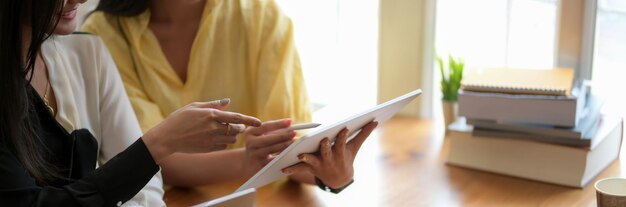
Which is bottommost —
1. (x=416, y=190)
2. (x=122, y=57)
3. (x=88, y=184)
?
(x=416, y=190)


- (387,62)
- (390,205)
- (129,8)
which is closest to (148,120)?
(129,8)

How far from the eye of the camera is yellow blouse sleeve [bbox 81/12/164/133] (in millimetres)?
1408

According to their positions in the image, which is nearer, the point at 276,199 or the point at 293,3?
the point at 276,199

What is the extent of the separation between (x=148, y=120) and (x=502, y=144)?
626 millimetres

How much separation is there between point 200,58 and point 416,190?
0.46 m

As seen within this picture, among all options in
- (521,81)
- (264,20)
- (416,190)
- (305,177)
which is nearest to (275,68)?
(264,20)

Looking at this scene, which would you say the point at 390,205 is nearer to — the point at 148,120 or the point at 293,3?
the point at 148,120

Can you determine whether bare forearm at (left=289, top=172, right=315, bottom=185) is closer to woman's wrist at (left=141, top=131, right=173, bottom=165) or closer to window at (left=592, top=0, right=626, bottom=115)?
woman's wrist at (left=141, top=131, right=173, bottom=165)

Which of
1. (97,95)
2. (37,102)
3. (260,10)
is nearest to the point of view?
(37,102)

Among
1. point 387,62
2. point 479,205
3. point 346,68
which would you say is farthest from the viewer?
point 346,68

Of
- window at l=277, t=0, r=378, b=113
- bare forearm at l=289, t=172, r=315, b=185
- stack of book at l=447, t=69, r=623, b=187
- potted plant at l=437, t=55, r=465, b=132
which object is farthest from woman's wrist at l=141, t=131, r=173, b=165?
window at l=277, t=0, r=378, b=113

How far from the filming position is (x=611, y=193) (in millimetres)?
1055

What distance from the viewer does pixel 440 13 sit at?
1802 mm

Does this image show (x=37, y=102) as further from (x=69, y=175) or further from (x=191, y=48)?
(x=191, y=48)
